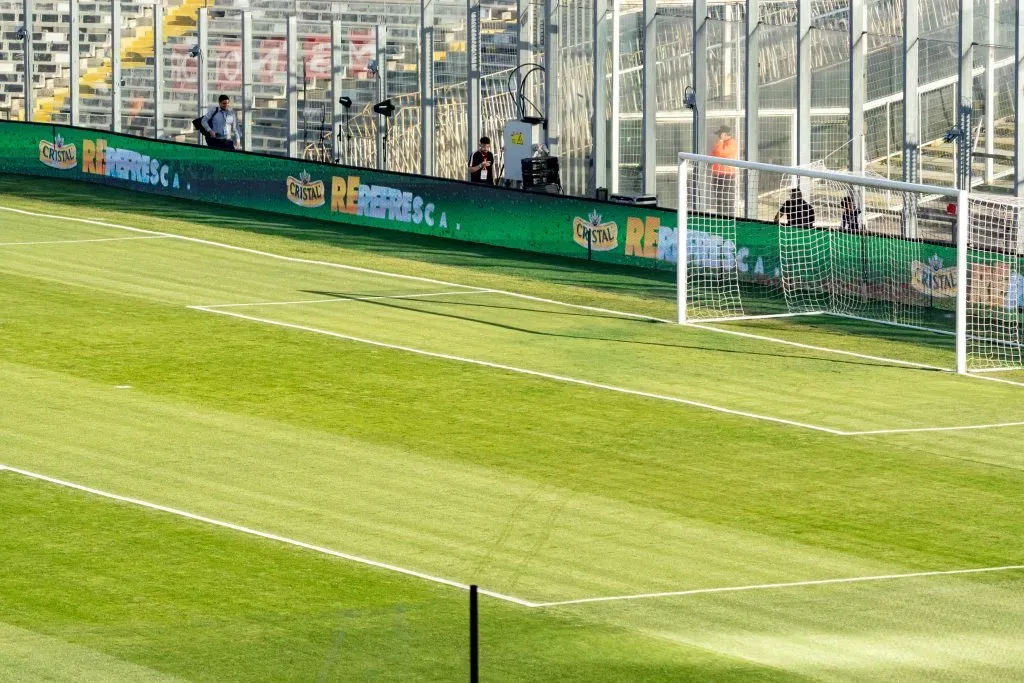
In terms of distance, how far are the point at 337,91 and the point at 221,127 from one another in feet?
6.49

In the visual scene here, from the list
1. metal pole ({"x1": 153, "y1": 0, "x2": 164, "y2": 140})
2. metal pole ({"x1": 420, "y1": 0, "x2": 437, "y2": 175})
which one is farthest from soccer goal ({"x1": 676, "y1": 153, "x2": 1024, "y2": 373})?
metal pole ({"x1": 153, "y1": 0, "x2": 164, "y2": 140})

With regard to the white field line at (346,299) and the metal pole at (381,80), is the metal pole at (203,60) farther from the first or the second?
the white field line at (346,299)

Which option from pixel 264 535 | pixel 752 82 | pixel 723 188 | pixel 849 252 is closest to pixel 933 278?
pixel 849 252

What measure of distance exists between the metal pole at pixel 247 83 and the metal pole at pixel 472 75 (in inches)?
166

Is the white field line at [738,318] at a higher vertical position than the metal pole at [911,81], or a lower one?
A: lower

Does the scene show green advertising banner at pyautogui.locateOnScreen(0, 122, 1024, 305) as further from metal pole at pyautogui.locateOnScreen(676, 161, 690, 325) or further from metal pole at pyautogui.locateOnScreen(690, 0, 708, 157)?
metal pole at pyautogui.locateOnScreen(690, 0, 708, 157)

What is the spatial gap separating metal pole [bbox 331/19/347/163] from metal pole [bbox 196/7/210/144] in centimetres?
264

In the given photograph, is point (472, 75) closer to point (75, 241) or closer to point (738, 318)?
point (75, 241)

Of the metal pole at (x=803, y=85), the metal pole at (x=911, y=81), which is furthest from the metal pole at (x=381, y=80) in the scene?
the metal pole at (x=911, y=81)

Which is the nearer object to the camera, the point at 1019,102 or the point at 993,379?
the point at 993,379

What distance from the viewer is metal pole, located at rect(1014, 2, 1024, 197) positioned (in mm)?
23391

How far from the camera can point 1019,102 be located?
2336cm

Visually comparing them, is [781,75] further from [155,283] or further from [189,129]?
[189,129]

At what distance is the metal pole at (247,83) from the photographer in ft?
105
